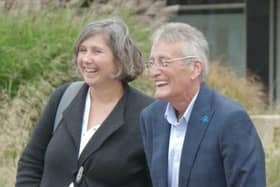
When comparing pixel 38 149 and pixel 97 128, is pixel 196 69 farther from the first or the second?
pixel 38 149

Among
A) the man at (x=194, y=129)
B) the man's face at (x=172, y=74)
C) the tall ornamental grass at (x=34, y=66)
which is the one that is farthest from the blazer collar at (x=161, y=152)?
the tall ornamental grass at (x=34, y=66)

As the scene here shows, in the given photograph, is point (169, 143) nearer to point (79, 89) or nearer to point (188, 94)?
point (188, 94)

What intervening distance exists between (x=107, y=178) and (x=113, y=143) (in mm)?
191

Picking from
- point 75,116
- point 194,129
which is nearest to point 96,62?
point 75,116

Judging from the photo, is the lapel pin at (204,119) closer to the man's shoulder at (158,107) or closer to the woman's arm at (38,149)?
the man's shoulder at (158,107)

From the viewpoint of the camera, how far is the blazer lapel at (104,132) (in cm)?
498

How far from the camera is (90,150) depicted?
4.98m

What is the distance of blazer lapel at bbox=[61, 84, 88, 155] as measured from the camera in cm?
504

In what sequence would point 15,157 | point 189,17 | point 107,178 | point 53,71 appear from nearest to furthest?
point 107,178 < point 15,157 < point 53,71 < point 189,17

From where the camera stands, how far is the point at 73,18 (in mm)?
11125

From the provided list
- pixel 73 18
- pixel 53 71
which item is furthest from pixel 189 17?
pixel 53 71

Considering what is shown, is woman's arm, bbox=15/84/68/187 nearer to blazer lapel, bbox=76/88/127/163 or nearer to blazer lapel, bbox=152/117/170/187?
blazer lapel, bbox=76/88/127/163

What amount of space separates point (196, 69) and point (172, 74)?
11cm

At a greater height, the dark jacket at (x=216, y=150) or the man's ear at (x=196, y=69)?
the man's ear at (x=196, y=69)
